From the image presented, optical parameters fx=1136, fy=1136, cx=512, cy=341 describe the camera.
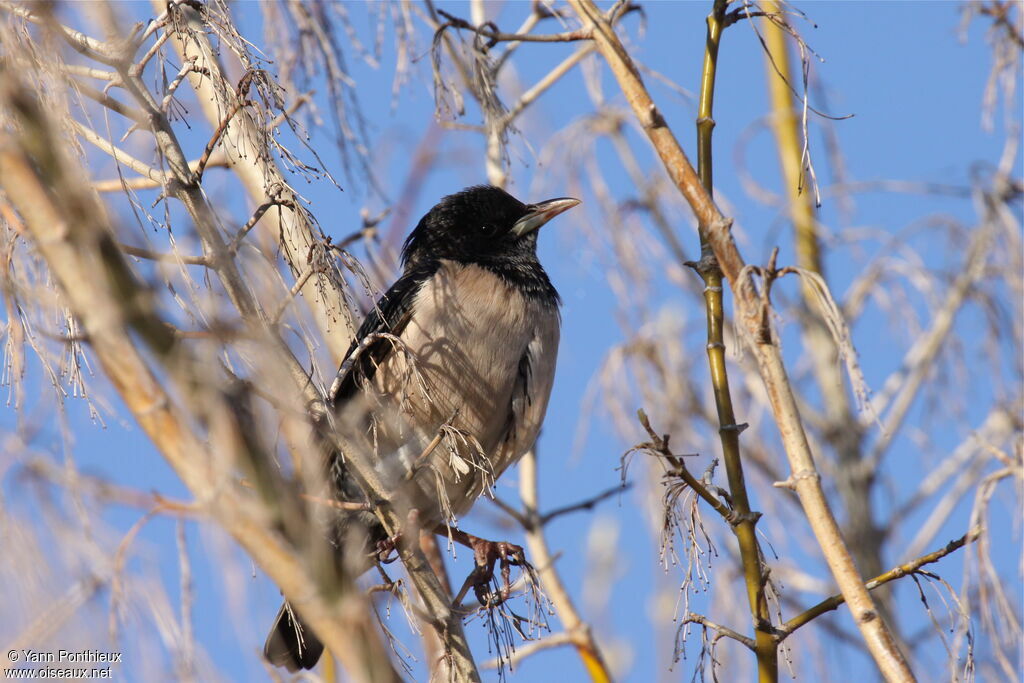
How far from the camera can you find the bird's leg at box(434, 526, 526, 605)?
138 inches

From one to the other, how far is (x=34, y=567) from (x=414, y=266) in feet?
11.7

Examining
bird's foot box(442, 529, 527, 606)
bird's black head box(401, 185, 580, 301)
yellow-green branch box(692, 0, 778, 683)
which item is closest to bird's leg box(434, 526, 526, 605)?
bird's foot box(442, 529, 527, 606)

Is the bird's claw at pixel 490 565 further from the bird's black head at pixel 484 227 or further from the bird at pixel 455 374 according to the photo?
the bird's black head at pixel 484 227

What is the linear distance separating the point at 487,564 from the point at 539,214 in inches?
91.2

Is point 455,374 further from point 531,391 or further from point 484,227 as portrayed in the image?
point 484,227

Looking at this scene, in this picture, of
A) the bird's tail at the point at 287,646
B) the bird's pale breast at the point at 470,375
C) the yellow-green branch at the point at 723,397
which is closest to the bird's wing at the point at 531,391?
the bird's pale breast at the point at 470,375

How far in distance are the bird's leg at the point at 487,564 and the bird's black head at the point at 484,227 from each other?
166 centimetres

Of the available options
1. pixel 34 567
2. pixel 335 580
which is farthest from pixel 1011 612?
pixel 34 567

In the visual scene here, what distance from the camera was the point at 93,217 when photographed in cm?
174

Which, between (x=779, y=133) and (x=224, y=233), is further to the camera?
(x=779, y=133)

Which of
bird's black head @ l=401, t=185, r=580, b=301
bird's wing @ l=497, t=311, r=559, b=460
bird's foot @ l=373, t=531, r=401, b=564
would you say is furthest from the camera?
bird's black head @ l=401, t=185, r=580, b=301

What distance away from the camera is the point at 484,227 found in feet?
18.5

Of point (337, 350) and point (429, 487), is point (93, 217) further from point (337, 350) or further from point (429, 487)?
point (337, 350)

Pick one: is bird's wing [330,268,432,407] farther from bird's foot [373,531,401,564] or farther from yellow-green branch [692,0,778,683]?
yellow-green branch [692,0,778,683]
